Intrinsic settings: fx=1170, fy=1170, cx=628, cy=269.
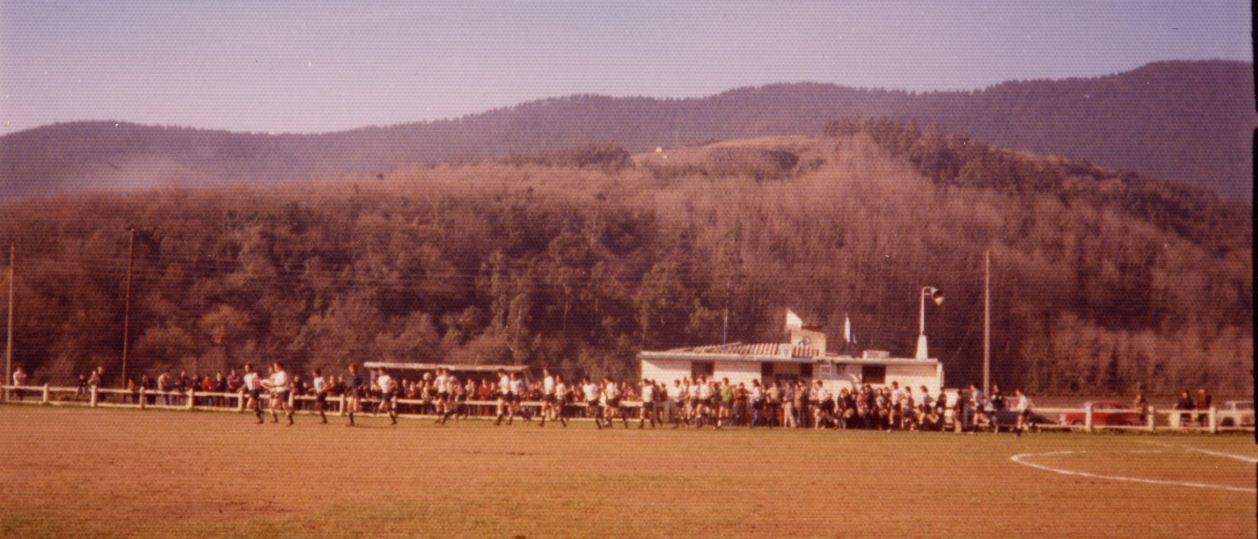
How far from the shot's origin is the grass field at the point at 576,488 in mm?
10844

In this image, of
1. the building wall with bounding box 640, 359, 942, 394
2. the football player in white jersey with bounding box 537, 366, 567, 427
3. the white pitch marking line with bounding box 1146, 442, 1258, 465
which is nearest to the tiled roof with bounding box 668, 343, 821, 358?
the building wall with bounding box 640, 359, 942, 394

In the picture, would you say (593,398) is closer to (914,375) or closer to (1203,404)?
(914,375)

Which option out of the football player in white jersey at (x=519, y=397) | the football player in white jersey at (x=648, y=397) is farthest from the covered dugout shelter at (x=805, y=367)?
the football player in white jersey at (x=519, y=397)

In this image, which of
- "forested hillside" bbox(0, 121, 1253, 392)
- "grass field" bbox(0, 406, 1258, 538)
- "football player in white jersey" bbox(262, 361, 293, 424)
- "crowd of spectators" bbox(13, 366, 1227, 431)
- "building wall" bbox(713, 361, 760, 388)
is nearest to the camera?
"grass field" bbox(0, 406, 1258, 538)

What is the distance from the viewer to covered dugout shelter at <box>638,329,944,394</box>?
39.4 meters

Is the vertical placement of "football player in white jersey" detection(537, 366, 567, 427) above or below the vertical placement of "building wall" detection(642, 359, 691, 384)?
below

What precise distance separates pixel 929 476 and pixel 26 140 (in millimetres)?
71285

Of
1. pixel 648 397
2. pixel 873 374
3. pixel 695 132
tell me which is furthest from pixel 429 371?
pixel 695 132

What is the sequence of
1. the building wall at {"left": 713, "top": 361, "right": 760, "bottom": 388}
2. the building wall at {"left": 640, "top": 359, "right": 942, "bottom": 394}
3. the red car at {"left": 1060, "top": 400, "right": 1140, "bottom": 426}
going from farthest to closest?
the building wall at {"left": 713, "top": 361, "right": 760, "bottom": 388} → the building wall at {"left": 640, "top": 359, "right": 942, "bottom": 394} → the red car at {"left": 1060, "top": 400, "right": 1140, "bottom": 426}

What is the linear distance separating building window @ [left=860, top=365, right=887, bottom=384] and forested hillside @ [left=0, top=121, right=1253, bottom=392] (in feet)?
97.2

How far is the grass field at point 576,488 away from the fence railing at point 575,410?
1205 cm

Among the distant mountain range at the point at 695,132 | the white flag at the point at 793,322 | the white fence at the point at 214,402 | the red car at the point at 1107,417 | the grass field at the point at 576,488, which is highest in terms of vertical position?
the distant mountain range at the point at 695,132

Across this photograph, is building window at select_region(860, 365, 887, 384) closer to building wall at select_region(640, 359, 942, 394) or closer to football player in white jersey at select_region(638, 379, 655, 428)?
building wall at select_region(640, 359, 942, 394)

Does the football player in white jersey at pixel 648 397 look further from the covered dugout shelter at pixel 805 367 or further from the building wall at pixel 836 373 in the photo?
the building wall at pixel 836 373
